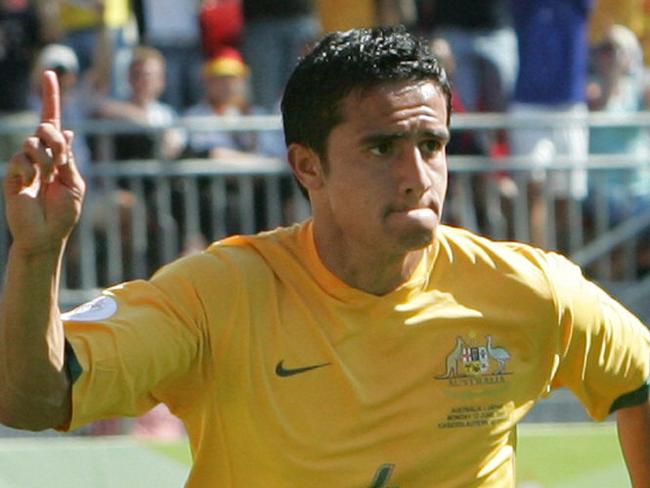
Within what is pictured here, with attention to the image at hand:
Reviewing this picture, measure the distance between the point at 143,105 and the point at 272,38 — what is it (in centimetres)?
124

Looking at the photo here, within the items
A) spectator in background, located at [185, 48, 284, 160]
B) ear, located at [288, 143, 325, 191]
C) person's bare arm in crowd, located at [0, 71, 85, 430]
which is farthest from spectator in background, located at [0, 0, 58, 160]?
person's bare arm in crowd, located at [0, 71, 85, 430]

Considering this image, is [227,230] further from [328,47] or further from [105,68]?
[328,47]

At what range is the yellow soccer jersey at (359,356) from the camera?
4.57m

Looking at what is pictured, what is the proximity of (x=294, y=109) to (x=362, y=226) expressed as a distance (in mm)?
363

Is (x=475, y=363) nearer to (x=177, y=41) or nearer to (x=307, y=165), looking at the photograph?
(x=307, y=165)

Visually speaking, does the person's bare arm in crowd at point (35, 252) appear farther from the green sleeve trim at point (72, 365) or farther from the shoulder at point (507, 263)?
the shoulder at point (507, 263)

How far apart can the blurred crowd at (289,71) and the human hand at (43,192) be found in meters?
7.33

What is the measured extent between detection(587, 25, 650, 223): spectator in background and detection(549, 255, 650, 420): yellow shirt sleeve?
6.93m

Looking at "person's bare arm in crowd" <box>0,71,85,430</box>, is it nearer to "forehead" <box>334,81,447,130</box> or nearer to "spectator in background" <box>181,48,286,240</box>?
"forehead" <box>334,81,447,130</box>

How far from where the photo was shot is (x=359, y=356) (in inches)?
187

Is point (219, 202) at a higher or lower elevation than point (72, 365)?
lower

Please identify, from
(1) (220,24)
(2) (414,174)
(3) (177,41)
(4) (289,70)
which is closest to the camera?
(2) (414,174)

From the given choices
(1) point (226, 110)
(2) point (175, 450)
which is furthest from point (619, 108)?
(2) point (175, 450)

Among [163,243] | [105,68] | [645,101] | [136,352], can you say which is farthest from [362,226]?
[645,101]
